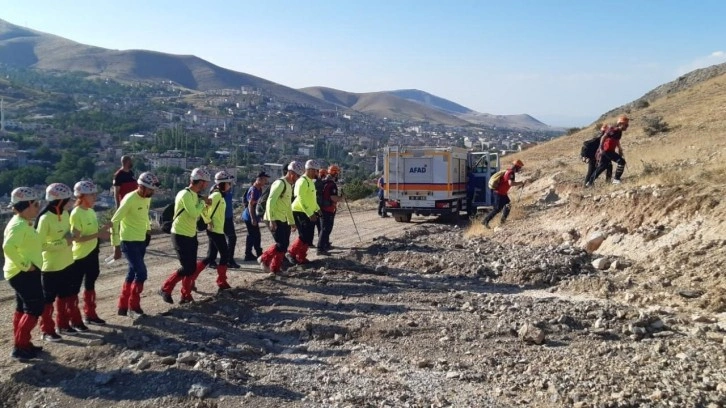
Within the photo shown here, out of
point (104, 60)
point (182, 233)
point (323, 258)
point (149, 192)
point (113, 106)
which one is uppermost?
point (104, 60)

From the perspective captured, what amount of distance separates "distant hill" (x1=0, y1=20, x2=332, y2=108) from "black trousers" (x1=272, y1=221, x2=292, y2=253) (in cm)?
13212

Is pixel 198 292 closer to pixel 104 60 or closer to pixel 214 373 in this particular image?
pixel 214 373

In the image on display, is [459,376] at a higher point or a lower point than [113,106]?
lower

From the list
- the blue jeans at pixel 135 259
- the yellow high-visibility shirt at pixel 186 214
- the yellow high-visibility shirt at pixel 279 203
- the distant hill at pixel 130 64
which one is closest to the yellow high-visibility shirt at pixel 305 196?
the yellow high-visibility shirt at pixel 279 203

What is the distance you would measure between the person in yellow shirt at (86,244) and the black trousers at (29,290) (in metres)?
0.75

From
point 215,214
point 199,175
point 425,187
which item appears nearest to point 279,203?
point 215,214

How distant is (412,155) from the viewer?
18875 mm

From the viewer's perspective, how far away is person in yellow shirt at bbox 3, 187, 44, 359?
5734 mm

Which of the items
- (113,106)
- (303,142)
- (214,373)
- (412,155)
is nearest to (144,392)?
(214,373)

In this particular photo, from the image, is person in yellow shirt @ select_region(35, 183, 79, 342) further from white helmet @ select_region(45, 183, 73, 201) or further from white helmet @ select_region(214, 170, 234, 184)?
white helmet @ select_region(214, 170, 234, 184)

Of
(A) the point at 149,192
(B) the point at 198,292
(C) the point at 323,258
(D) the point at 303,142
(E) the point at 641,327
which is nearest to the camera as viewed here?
(E) the point at 641,327

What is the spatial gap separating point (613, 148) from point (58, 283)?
38.7 ft

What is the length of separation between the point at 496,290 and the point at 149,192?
5.20 metres

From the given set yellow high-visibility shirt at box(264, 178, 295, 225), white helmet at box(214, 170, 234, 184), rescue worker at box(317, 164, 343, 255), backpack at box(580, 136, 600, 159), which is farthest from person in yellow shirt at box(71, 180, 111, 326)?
backpack at box(580, 136, 600, 159)
